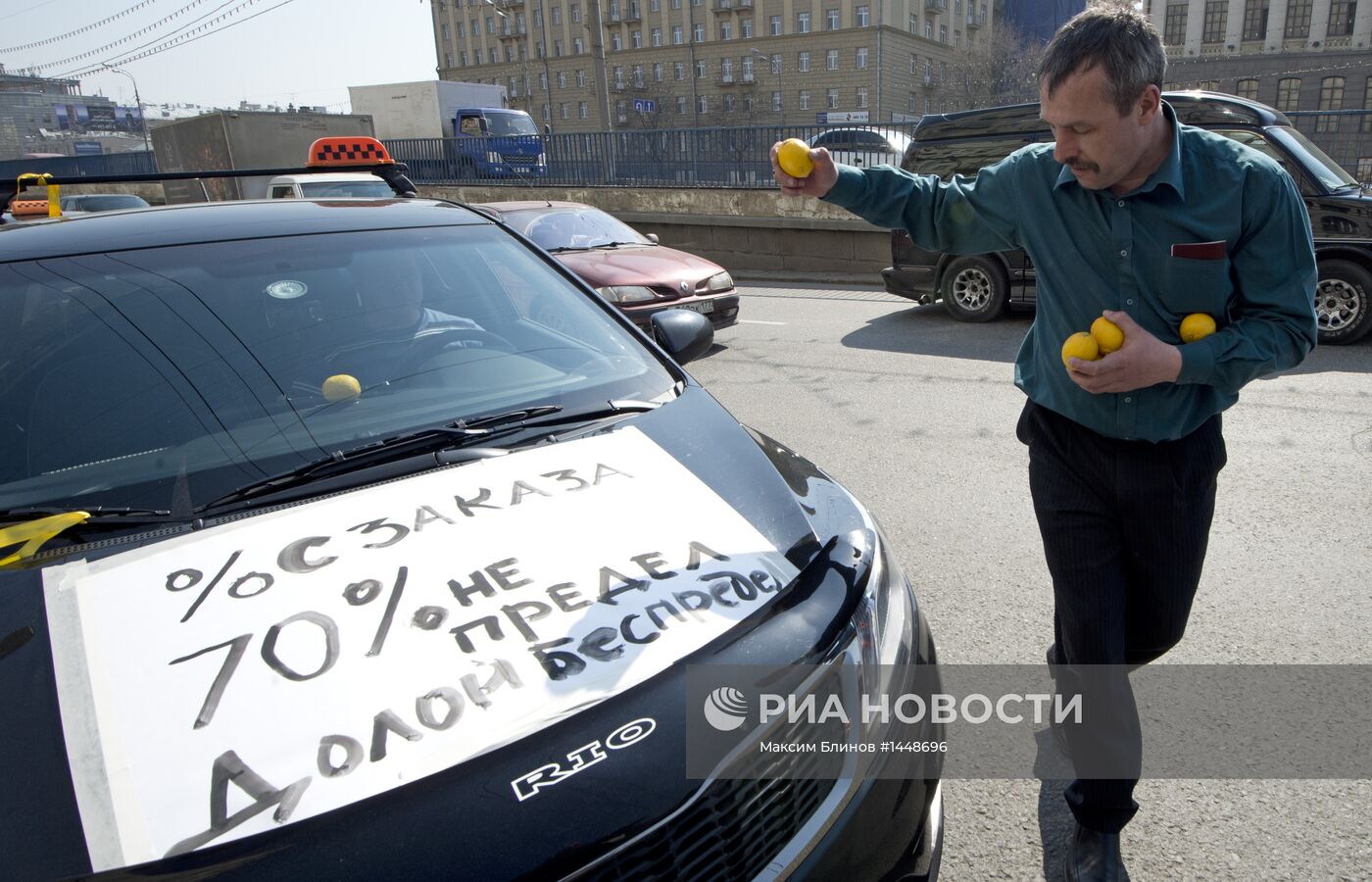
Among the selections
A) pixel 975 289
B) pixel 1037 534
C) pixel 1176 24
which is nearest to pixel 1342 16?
pixel 1176 24

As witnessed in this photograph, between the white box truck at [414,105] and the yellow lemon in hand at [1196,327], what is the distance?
30.7 metres

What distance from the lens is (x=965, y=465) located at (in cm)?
514

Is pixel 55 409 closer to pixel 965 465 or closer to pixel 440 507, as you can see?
pixel 440 507

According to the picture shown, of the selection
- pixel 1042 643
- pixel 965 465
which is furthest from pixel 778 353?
pixel 1042 643

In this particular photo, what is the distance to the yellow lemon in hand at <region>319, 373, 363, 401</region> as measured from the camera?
2271mm

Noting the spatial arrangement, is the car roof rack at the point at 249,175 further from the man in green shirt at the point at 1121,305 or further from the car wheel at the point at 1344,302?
the car wheel at the point at 1344,302

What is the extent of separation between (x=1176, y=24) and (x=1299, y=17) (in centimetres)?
537

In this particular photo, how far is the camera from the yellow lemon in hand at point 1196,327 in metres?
1.86

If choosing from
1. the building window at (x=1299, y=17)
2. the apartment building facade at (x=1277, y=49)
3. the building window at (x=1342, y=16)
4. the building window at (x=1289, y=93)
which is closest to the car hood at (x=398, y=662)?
the apartment building facade at (x=1277, y=49)

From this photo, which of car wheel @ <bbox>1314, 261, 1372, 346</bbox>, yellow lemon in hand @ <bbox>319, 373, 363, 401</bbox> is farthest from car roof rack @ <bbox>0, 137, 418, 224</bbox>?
car wheel @ <bbox>1314, 261, 1372, 346</bbox>

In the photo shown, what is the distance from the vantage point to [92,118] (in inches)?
3713

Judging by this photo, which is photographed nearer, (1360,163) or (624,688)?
(624,688)

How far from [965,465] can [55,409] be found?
4.32 metres

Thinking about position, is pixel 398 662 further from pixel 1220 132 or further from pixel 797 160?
pixel 1220 132
